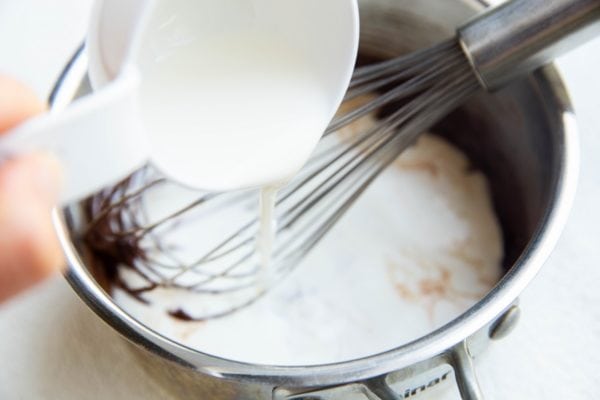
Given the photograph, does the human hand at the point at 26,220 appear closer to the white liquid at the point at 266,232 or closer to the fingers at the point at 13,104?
the fingers at the point at 13,104

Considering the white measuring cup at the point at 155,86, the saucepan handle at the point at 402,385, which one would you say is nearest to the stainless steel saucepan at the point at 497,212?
the saucepan handle at the point at 402,385

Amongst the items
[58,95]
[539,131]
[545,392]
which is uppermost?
[58,95]

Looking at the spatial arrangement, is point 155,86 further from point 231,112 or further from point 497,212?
point 497,212

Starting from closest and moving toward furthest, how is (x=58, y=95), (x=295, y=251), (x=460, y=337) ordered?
(x=460, y=337) < (x=58, y=95) < (x=295, y=251)

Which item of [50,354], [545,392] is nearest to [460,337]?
[545,392]

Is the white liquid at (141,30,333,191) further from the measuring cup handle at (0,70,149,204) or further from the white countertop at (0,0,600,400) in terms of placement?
the white countertop at (0,0,600,400)

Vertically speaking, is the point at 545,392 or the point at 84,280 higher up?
the point at 84,280

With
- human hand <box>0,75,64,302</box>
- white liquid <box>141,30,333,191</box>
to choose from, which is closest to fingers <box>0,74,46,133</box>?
human hand <box>0,75,64,302</box>

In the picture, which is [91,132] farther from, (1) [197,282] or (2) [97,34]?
(1) [197,282]
